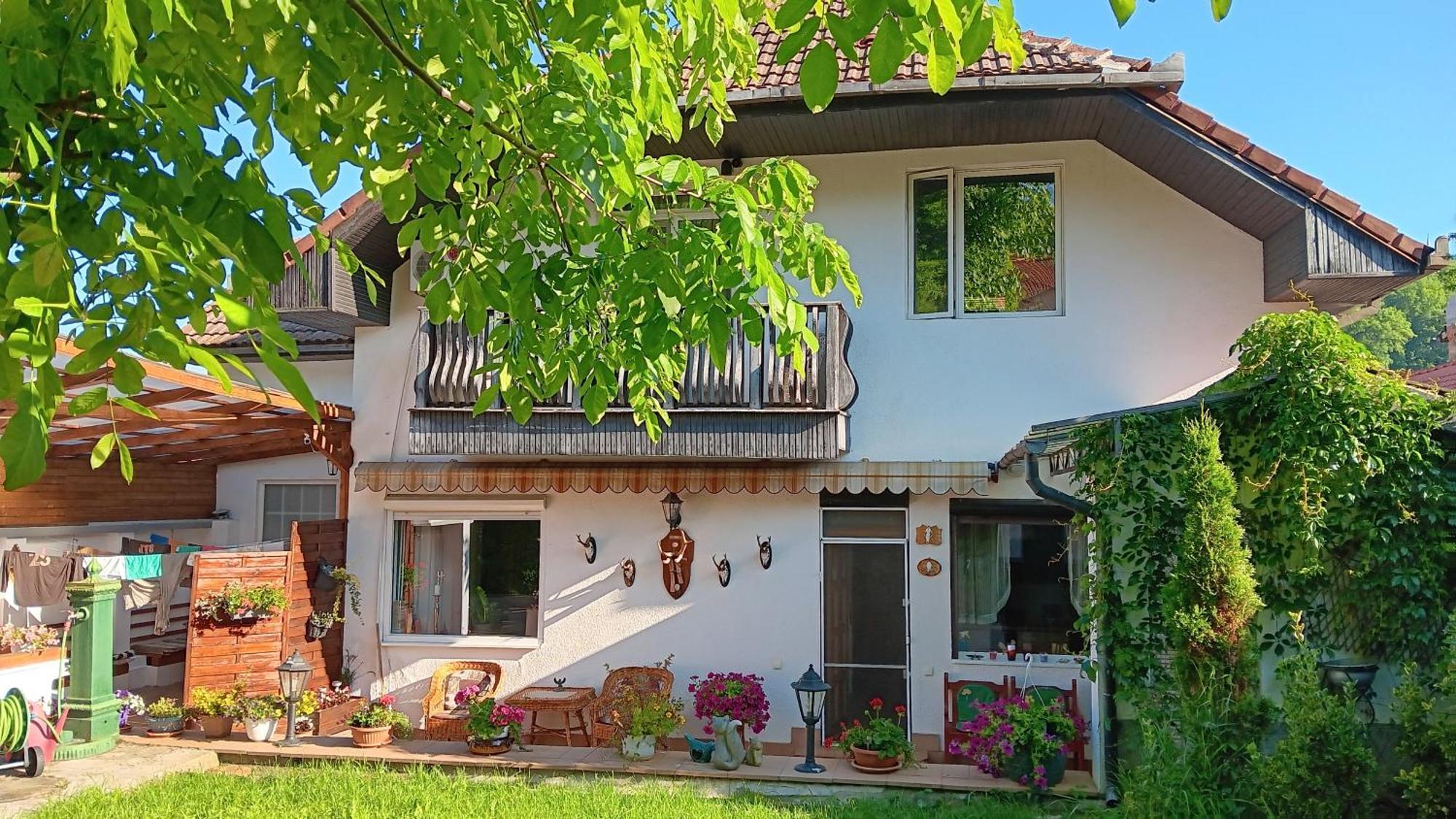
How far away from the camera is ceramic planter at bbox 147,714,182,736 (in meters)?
12.0

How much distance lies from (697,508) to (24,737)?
7180 mm

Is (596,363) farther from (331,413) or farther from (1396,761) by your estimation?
(331,413)

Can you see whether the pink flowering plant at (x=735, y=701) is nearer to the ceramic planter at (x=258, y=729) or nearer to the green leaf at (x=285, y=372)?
the ceramic planter at (x=258, y=729)

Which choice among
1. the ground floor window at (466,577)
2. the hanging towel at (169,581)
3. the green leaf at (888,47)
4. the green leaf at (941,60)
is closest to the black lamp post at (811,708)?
the ground floor window at (466,577)

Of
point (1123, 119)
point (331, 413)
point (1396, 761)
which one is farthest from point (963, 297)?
point (331, 413)

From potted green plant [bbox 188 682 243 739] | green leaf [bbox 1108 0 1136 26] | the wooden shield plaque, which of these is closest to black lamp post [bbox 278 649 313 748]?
potted green plant [bbox 188 682 243 739]

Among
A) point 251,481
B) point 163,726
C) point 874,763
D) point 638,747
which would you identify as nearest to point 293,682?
point 163,726

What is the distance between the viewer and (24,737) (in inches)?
390

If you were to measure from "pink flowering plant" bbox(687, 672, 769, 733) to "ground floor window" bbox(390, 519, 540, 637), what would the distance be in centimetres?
257

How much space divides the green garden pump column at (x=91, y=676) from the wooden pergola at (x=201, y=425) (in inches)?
79.0

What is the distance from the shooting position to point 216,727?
11.8 meters

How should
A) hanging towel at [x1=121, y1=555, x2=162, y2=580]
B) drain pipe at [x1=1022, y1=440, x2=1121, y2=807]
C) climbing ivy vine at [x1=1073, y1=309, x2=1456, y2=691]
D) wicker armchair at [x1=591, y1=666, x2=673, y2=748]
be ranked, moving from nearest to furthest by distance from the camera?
climbing ivy vine at [x1=1073, y1=309, x2=1456, y2=691]
drain pipe at [x1=1022, y1=440, x2=1121, y2=807]
wicker armchair at [x1=591, y1=666, x2=673, y2=748]
hanging towel at [x1=121, y1=555, x2=162, y2=580]

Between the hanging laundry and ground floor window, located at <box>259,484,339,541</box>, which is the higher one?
ground floor window, located at <box>259,484,339,541</box>

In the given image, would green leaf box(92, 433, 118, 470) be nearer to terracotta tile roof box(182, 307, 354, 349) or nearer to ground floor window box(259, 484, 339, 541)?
terracotta tile roof box(182, 307, 354, 349)
